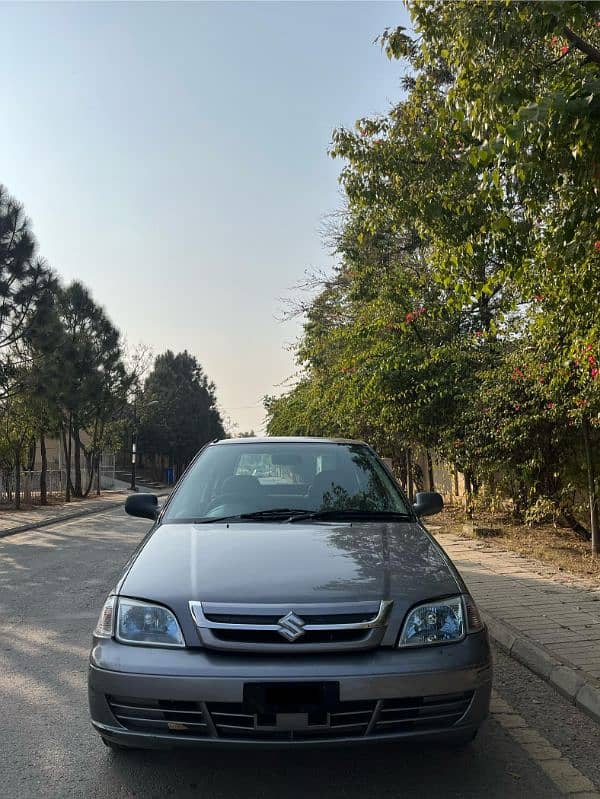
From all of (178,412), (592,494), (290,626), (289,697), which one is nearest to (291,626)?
(290,626)

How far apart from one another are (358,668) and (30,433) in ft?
76.4

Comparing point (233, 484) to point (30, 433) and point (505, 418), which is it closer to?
point (505, 418)

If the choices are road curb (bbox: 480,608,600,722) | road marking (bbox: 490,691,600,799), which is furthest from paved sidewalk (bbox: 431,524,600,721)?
road marking (bbox: 490,691,600,799)

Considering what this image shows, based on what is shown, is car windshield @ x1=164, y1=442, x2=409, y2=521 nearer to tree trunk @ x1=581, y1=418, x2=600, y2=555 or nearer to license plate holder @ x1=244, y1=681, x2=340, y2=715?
license plate holder @ x1=244, y1=681, x2=340, y2=715

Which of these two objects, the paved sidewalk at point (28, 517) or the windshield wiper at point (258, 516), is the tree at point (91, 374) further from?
the windshield wiper at point (258, 516)

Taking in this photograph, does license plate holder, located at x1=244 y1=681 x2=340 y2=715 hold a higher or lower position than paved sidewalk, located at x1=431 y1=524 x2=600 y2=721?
higher

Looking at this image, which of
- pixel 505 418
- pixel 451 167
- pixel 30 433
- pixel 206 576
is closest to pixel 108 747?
pixel 206 576

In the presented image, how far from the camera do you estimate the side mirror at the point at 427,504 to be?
4.79m

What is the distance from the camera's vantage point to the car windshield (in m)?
4.41

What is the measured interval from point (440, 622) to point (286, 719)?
79 centimetres

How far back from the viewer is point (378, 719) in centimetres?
291

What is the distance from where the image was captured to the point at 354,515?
425cm

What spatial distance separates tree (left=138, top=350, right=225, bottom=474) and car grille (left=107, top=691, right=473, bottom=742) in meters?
68.8

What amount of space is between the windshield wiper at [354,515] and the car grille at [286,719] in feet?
4.48
